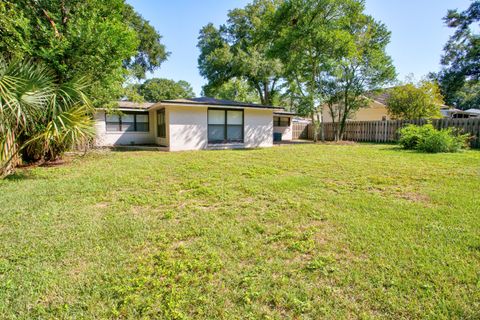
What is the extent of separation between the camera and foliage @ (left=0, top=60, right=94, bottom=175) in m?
5.43

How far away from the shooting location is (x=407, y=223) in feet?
11.6

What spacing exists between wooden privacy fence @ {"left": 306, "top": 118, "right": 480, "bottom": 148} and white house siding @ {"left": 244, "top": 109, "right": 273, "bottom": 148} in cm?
690

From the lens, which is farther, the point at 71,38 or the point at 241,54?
the point at 241,54

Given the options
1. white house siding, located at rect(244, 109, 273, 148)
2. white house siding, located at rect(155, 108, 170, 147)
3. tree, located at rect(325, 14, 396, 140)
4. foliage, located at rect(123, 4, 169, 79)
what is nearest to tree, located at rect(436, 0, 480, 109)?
tree, located at rect(325, 14, 396, 140)

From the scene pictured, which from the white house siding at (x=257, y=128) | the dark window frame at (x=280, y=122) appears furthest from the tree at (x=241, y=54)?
the white house siding at (x=257, y=128)

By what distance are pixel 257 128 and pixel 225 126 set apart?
1867 mm

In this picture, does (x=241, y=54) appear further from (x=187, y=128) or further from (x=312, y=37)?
(x=187, y=128)

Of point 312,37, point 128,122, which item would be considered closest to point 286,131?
point 312,37

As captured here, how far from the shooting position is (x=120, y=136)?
50.1ft

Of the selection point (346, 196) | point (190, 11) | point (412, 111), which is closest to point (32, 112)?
point (346, 196)

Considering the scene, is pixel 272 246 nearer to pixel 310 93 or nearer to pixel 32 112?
pixel 32 112

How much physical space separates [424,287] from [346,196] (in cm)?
259

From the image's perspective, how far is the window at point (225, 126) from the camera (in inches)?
520

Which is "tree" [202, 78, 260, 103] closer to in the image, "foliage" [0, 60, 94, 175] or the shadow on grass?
"foliage" [0, 60, 94, 175]
